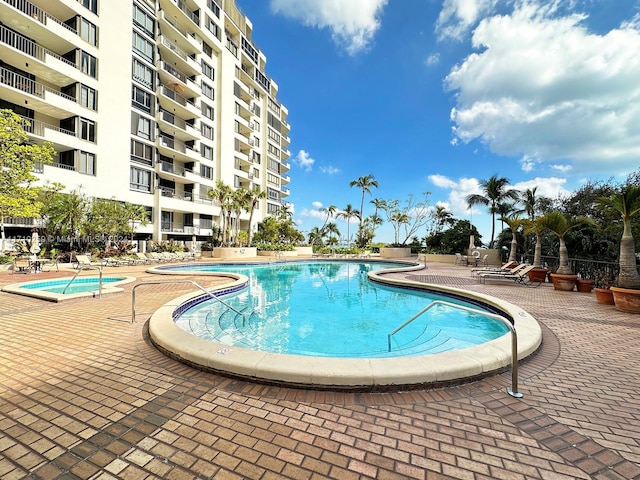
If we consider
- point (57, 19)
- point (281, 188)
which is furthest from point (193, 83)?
point (281, 188)

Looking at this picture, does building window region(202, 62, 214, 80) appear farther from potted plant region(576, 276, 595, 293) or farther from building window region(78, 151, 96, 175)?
potted plant region(576, 276, 595, 293)

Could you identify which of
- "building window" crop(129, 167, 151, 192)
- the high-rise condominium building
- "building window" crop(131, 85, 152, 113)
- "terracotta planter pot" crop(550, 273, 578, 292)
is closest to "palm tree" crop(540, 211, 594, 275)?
"terracotta planter pot" crop(550, 273, 578, 292)

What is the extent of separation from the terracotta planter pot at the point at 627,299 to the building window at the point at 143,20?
119 feet

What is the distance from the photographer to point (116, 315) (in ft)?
20.9

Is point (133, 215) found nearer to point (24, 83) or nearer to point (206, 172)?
point (24, 83)

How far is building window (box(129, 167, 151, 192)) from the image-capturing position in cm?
2473

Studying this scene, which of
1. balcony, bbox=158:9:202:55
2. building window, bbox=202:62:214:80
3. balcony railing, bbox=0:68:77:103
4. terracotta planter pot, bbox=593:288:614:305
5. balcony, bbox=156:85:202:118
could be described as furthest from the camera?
building window, bbox=202:62:214:80

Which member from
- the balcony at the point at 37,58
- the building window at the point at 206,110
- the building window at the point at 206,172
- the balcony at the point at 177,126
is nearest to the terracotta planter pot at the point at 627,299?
the balcony at the point at 37,58

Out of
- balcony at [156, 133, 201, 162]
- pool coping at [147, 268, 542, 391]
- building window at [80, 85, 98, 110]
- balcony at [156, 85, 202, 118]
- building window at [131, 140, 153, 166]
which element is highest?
balcony at [156, 85, 202, 118]

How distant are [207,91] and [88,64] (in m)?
13.3

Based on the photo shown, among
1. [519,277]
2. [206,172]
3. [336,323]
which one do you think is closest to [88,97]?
[206,172]

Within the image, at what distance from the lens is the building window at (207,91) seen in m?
32.5

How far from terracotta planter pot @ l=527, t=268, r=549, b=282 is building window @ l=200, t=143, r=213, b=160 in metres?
32.7

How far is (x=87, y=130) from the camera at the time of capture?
839 inches
